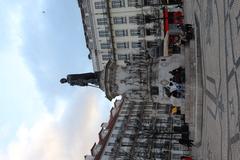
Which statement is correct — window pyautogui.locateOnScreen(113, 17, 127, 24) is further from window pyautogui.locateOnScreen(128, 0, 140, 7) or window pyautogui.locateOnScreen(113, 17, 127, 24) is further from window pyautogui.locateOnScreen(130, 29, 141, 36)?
window pyautogui.locateOnScreen(128, 0, 140, 7)

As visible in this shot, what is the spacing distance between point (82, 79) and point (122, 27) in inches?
850

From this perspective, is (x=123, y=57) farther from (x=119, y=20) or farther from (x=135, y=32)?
(x=119, y=20)

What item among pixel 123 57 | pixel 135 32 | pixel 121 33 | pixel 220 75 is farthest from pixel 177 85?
pixel 123 57

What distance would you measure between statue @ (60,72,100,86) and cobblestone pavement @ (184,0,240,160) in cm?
860

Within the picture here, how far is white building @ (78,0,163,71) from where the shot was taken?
46312 millimetres

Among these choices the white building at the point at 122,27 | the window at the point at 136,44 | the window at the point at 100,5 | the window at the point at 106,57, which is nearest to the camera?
the white building at the point at 122,27

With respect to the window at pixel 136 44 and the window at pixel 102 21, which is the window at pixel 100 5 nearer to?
the window at pixel 102 21

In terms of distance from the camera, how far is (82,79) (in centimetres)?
2803

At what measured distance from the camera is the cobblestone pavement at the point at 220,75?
12.7 meters

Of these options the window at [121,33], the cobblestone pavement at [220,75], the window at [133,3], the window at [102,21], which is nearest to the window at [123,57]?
the window at [121,33]

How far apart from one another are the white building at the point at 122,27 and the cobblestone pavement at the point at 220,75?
25.5m

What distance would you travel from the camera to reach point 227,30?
13789 mm

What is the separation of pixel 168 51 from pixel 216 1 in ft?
53.8

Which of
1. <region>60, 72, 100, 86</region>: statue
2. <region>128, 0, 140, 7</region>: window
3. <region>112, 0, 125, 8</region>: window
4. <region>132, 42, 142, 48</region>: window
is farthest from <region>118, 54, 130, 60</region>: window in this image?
<region>60, 72, 100, 86</region>: statue
